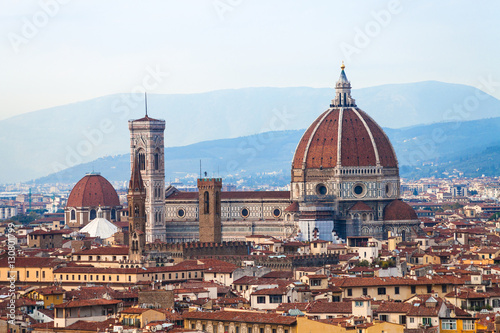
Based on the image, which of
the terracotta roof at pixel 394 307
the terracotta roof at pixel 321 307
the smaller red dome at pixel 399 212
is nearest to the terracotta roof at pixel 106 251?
the terracotta roof at pixel 321 307

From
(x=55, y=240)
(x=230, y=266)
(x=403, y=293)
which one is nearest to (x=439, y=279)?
(x=403, y=293)

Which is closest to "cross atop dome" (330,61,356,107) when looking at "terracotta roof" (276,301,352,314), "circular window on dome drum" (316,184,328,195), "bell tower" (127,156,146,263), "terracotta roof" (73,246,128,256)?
"circular window on dome drum" (316,184,328,195)

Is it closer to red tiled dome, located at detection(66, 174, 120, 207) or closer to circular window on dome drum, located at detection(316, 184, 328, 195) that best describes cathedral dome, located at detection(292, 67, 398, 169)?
circular window on dome drum, located at detection(316, 184, 328, 195)

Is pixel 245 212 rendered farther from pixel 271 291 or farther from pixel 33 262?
pixel 271 291

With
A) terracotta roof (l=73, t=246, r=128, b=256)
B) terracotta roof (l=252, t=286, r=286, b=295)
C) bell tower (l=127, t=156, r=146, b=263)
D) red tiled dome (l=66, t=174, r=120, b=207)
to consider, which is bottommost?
terracotta roof (l=252, t=286, r=286, b=295)

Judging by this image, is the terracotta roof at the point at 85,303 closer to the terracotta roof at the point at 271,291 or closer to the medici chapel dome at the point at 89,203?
the terracotta roof at the point at 271,291

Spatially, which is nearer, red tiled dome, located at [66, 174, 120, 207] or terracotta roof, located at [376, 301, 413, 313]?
terracotta roof, located at [376, 301, 413, 313]
